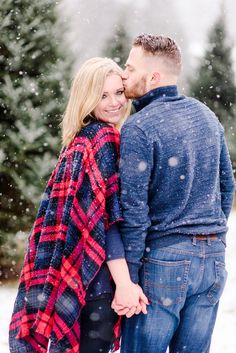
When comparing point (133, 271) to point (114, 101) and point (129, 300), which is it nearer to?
point (129, 300)

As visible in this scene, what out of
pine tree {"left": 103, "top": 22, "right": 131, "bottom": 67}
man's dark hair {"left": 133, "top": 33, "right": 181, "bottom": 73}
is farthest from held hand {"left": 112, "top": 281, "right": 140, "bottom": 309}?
pine tree {"left": 103, "top": 22, "right": 131, "bottom": 67}

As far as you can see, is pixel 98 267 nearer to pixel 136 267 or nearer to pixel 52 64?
pixel 136 267

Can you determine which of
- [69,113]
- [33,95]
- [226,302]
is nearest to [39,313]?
[69,113]

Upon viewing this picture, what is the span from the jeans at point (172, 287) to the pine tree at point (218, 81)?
15136mm

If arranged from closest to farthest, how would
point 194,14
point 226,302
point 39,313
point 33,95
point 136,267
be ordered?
point 136,267 < point 39,313 < point 33,95 < point 226,302 < point 194,14

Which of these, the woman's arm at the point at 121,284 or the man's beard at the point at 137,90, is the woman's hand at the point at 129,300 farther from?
the man's beard at the point at 137,90

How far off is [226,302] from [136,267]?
485cm

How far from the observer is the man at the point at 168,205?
2.83m

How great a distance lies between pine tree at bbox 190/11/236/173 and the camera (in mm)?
18078

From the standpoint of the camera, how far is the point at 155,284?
288cm

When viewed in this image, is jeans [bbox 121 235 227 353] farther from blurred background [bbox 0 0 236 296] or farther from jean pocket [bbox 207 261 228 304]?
blurred background [bbox 0 0 236 296]

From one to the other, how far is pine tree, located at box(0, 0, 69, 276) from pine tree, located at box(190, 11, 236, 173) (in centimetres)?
1176

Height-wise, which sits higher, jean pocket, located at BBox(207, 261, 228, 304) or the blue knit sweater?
the blue knit sweater

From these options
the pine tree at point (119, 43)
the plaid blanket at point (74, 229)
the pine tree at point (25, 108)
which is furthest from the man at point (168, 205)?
the pine tree at point (119, 43)
